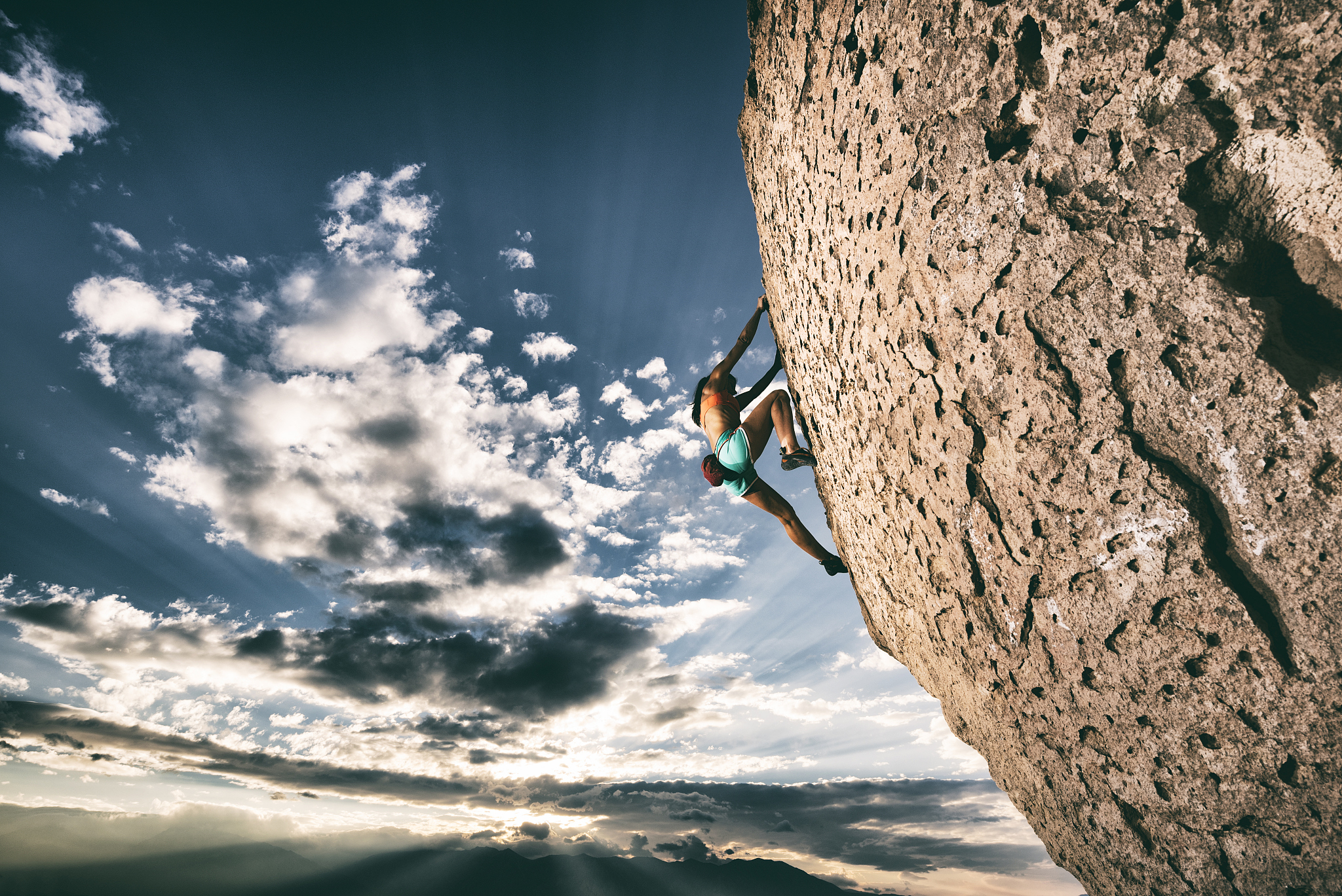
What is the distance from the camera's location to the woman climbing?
4602 mm

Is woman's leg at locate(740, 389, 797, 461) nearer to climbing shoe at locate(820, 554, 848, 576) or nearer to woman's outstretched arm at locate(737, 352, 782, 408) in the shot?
woman's outstretched arm at locate(737, 352, 782, 408)

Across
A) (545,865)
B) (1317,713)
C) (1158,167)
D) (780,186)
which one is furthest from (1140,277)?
(545,865)

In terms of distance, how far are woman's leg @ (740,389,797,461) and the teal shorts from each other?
57 mm

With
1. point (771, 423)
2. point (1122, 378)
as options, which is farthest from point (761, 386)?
point (1122, 378)

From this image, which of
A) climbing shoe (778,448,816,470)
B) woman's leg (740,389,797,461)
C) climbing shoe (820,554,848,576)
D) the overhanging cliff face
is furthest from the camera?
climbing shoe (820,554,848,576)

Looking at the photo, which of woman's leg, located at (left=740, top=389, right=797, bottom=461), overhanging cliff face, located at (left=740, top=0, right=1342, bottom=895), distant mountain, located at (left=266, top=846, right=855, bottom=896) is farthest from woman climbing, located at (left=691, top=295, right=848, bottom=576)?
distant mountain, located at (left=266, top=846, right=855, bottom=896)

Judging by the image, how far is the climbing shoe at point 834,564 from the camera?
493 cm

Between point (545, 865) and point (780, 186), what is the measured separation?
211 m

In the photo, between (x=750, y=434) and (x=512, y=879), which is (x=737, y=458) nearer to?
(x=750, y=434)

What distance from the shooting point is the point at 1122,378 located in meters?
1.98

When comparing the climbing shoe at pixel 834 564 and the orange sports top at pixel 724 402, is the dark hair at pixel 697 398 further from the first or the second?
the climbing shoe at pixel 834 564

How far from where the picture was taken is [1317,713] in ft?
5.88

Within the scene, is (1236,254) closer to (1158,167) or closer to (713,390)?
(1158,167)

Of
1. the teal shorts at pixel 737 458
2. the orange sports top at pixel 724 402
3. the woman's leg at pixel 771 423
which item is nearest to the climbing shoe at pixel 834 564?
the teal shorts at pixel 737 458
